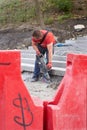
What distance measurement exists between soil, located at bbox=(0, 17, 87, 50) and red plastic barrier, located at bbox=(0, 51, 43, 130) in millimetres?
14280

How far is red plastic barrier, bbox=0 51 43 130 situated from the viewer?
184 inches

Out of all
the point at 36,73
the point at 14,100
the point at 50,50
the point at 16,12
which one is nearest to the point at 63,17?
the point at 16,12

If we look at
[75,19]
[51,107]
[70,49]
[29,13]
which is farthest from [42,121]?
[29,13]

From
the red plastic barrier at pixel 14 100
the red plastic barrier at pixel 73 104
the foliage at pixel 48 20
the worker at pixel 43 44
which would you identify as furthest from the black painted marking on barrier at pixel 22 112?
the foliage at pixel 48 20

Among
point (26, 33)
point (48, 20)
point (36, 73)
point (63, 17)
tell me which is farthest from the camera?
point (63, 17)

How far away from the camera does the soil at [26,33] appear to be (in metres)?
20.2

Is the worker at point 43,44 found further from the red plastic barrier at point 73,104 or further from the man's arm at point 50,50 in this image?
the red plastic barrier at point 73,104

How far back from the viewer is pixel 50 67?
11.3m

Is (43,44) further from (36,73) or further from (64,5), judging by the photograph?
(64,5)

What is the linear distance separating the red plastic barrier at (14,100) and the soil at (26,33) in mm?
14280

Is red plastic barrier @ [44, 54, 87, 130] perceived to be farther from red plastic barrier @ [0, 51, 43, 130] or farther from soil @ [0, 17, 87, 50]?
soil @ [0, 17, 87, 50]

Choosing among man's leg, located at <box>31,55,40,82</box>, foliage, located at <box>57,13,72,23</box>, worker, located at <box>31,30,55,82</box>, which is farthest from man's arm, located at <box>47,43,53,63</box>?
foliage, located at <box>57,13,72,23</box>

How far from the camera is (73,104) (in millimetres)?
4809

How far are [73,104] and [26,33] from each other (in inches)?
674
